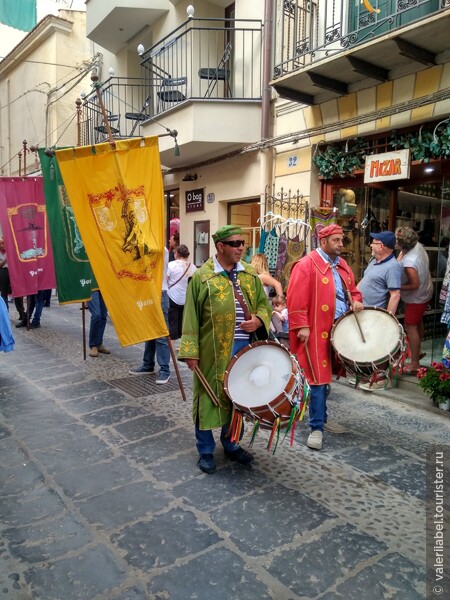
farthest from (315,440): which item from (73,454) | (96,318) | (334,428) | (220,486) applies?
(96,318)

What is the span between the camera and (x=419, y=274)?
6.03 meters

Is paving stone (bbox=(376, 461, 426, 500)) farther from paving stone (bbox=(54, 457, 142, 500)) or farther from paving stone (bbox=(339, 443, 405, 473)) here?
paving stone (bbox=(54, 457, 142, 500))

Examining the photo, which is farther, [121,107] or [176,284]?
[121,107]

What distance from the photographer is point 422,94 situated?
6.18 m

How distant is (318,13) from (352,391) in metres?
5.50

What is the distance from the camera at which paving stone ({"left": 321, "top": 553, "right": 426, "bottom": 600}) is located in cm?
241

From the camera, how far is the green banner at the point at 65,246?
20.7 feet

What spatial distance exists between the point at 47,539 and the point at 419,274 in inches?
196

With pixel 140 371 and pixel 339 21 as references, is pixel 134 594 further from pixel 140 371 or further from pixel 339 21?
pixel 339 21

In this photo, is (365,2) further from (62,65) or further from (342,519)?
(62,65)

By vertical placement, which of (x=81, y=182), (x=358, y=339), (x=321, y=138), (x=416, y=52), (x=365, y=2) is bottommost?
(x=358, y=339)

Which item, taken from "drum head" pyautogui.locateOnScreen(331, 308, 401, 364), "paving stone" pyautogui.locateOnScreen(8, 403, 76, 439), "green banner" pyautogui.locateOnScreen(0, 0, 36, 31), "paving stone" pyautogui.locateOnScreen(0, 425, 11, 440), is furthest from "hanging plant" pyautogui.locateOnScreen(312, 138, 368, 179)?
"green banner" pyautogui.locateOnScreen(0, 0, 36, 31)

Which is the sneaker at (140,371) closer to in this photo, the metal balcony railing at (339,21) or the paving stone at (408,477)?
the paving stone at (408,477)

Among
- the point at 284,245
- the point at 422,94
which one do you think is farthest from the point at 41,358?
the point at 422,94
